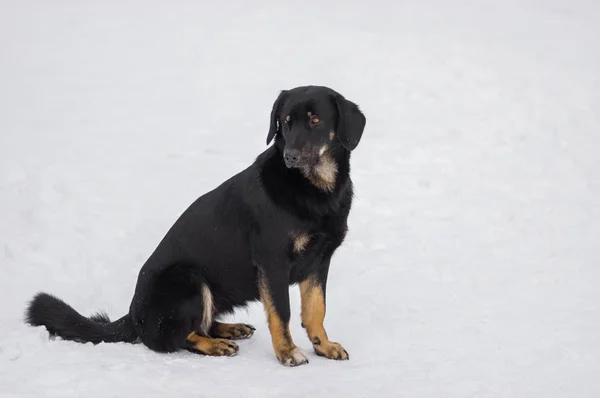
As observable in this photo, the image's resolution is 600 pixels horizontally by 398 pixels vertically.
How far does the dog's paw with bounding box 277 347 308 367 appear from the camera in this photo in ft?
17.0

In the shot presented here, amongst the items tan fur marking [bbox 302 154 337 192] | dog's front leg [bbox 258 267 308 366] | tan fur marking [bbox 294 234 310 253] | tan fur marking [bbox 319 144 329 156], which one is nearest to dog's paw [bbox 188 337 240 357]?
dog's front leg [bbox 258 267 308 366]

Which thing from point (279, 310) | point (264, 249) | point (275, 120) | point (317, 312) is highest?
point (275, 120)

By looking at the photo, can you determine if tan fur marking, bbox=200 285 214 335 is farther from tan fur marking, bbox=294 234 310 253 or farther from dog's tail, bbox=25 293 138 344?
tan fur marking, bbox=294 234 310 253

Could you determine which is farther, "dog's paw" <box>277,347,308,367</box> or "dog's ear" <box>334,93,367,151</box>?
"dog's ear" <box>334,93,367,151</box>

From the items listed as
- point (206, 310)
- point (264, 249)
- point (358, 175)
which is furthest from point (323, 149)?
point (358, 175)

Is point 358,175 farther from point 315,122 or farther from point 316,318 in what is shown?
point 315,122

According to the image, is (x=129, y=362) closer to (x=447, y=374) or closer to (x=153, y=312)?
(x=153, y=312)

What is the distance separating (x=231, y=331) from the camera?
233 inches

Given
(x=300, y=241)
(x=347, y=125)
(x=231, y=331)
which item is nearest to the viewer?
(x=300, y=241)

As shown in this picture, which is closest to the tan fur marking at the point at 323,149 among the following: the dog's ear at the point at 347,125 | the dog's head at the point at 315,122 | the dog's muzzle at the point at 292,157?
the dog's head at the point at 315,122

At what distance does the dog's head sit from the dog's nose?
0.06m

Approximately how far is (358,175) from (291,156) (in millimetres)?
5203

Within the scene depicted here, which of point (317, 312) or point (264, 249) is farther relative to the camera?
point (317, 312)

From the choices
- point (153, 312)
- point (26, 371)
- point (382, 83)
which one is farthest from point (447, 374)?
point (382, 83)
